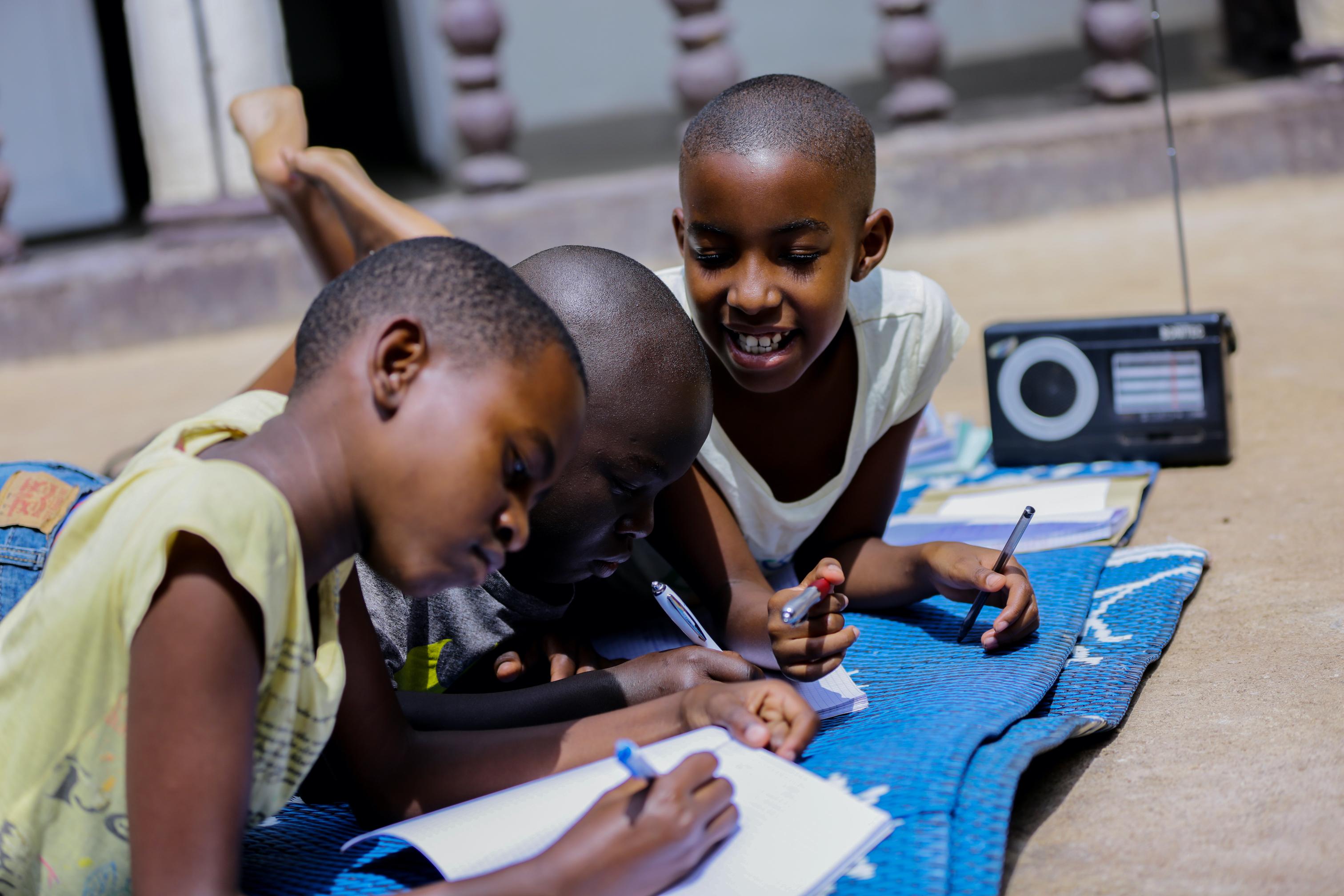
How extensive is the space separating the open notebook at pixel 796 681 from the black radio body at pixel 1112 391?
104cm

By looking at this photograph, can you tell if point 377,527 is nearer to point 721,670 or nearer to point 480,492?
point 480,492

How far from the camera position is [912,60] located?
19.3 ft

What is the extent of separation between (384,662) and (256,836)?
11.1 inches

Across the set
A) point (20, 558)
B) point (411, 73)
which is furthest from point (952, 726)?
point (411, 73)

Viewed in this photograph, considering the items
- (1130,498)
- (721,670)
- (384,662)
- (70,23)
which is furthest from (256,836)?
(70,23)

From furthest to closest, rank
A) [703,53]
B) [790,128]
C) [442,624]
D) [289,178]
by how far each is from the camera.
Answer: [703,53]
[289,178]
[790,128]
[442,624]

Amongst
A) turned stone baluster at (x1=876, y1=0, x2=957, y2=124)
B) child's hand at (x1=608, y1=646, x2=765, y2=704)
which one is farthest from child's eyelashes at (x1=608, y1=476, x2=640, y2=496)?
turned stone baluster at (x1=876, y1=0, x2=957, y2=124)

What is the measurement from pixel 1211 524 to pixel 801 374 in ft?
2.85

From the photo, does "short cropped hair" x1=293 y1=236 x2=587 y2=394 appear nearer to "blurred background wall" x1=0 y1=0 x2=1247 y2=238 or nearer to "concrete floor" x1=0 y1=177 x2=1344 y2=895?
Result: "concrete floor" x1=0 y1=177 x2=1344 y2=895

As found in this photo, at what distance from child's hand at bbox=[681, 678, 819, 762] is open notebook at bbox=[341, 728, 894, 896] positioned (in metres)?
0.02

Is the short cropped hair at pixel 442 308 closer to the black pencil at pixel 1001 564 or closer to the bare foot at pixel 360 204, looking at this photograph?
the black pencil at pixel 1001 564

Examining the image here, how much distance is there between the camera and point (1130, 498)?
2.43 meters

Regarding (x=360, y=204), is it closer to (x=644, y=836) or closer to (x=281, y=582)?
(x=281, y=582)

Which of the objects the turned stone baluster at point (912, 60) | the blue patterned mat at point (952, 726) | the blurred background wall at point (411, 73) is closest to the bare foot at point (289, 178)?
the blue patterned mat at point (952, 726)
